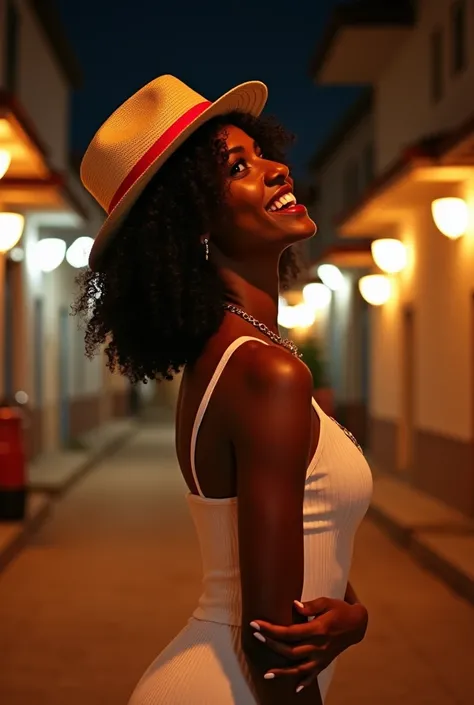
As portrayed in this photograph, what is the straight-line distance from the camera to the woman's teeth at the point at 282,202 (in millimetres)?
2332

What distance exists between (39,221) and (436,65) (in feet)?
23.3

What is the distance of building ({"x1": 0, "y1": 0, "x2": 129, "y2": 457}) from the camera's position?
15.1 meters

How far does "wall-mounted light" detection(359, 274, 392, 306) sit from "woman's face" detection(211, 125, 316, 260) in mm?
16345

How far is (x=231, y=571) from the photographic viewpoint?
2195mm

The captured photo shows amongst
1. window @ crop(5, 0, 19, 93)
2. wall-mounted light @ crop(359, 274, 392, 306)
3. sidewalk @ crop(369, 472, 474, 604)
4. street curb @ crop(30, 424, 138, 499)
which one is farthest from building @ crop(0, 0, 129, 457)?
sidewalk @ crop(369, 472, 474, 604)

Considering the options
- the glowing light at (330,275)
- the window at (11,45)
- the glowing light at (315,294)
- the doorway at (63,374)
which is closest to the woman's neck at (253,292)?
the window at (11,45)

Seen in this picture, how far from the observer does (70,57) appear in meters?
24.2

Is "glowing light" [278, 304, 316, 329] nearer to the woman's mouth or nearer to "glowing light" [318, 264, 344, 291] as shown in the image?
"glowing light" [318, 264, 344, 291]

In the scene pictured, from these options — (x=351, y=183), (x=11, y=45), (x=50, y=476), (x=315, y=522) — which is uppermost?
(x=11, y=45)

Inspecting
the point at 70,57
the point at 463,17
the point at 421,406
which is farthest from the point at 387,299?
the point at 70,57

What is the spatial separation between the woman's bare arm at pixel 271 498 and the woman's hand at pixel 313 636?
0.02 metres

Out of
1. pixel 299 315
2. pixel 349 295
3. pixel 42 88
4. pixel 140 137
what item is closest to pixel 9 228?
pixel 42 88

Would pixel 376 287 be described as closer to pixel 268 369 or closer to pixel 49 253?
pixel 49 253

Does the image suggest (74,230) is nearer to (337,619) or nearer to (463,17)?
(463,17)
